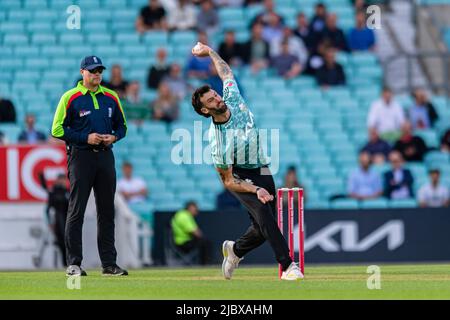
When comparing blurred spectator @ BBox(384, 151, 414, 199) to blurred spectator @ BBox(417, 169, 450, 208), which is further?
blurred spectator @ BBox(384, 151, 414, 199)

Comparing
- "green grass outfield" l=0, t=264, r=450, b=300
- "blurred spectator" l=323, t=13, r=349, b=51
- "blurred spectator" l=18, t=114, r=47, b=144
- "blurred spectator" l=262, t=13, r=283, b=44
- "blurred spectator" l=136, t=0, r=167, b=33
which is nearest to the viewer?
"green grass outfield" l=0, t=264, r=450, b=300

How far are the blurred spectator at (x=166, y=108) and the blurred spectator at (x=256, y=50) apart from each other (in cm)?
166

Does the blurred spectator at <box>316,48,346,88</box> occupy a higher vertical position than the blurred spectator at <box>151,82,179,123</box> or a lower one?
higher

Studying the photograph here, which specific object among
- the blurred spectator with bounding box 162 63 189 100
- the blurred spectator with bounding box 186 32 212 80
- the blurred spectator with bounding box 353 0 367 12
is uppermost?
the blurred spectator with bounding box 353 0 367 12

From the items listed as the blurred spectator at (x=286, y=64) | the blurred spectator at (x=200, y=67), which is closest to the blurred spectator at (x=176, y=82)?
the blurred spectator at (x=200, y=67)

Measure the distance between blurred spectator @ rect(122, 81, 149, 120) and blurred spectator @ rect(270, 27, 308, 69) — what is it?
2734 mm

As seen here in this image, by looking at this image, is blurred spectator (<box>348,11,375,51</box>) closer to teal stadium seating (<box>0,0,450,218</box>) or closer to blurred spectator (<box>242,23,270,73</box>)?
teal stadium seating (<box>0,0,450,218</box>)

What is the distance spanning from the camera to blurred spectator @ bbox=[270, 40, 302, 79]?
Result: 24062mm

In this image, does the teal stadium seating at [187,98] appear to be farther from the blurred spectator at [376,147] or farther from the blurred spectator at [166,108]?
the blurred spectator at [376,147]

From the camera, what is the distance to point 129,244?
19.9 meters

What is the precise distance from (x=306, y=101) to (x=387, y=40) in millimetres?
2486

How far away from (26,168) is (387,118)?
6.50 metres

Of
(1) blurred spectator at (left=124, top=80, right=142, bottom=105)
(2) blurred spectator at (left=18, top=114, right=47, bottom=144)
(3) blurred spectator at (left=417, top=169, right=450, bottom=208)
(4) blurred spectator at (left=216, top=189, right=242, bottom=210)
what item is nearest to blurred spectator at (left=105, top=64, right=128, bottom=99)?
(1) blurred spectator at (left=124, top=80, right=142, bottom=105)
